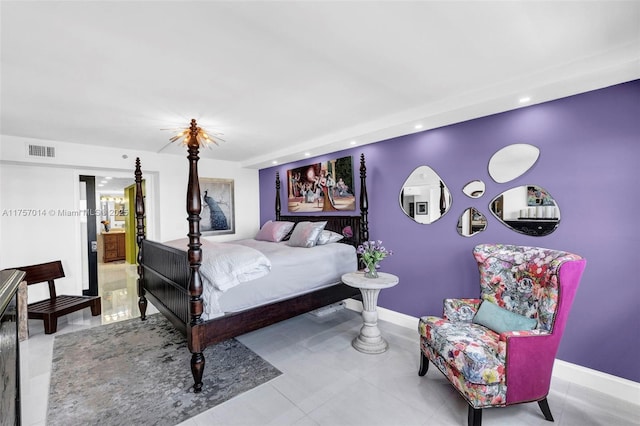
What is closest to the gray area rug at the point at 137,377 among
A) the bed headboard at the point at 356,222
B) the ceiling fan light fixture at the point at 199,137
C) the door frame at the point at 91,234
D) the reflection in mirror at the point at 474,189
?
the door frame at the point at 91,234

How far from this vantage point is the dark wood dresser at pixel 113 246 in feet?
25.0

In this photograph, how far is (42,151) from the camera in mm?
3727

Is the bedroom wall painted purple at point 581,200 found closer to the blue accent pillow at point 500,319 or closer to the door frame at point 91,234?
the blue accent pillow at point 500,319

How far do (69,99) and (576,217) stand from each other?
174 inches

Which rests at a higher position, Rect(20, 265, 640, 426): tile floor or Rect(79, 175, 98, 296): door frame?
Rect(79, 175, 98, 296): door frame

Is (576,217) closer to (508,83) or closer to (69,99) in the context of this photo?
(508,83)

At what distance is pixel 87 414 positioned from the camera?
203 centimetres

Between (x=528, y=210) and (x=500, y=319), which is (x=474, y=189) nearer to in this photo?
(x=528, y=210)

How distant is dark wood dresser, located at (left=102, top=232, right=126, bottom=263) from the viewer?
7.61 m

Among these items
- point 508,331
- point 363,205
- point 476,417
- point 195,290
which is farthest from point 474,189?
point 195,290

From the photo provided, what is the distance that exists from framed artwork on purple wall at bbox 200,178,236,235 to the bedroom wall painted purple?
3.88 meters

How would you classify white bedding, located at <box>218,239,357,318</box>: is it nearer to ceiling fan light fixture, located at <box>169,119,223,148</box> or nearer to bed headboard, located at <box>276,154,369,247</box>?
bed headboard, located at <box>276,154,369,247</box>

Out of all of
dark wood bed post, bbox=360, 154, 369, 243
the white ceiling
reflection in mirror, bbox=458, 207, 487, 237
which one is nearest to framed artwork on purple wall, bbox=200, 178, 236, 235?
the white ceiling

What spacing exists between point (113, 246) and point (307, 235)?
6697 mm
